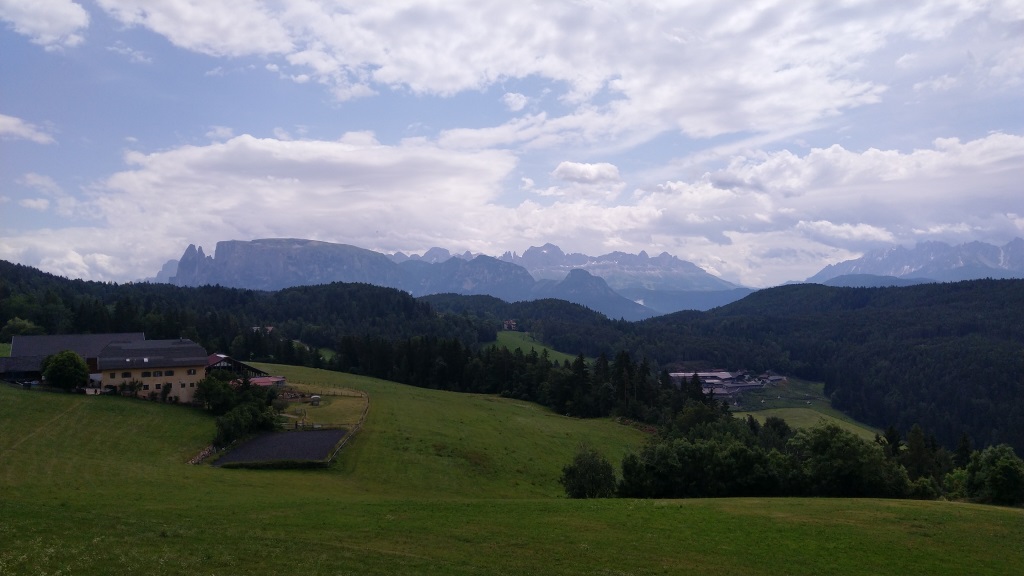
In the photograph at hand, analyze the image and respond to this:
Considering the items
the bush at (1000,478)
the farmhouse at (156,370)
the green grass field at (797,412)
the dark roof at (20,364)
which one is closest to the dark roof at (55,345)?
the dark roof at (20,364)

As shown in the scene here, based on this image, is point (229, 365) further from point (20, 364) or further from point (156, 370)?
point (20, 364)

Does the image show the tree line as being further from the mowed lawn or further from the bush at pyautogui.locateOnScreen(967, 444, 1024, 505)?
the mowed lawn

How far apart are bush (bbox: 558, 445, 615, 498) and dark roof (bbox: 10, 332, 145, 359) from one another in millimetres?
67165

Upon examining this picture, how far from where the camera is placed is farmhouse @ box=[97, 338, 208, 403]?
7088 cm

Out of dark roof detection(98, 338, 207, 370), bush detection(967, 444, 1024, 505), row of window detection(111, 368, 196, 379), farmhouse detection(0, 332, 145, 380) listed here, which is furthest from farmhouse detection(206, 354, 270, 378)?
bush detection(967, 444, 1024, 505)

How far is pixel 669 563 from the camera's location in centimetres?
2558

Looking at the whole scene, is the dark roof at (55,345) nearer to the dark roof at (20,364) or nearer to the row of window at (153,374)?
the dark roof at (20,364)

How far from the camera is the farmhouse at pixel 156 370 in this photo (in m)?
70.9

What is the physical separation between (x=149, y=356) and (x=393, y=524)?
58287 mm

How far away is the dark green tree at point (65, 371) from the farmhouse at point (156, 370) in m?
1.94

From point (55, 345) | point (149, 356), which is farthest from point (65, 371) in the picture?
point (55, 345)

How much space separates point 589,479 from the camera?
46.7m

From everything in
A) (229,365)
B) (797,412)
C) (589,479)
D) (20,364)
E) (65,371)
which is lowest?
(797,412)

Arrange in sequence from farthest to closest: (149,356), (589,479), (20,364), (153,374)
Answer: (20,364) < (149,356) < (153,374) < (589,479)
